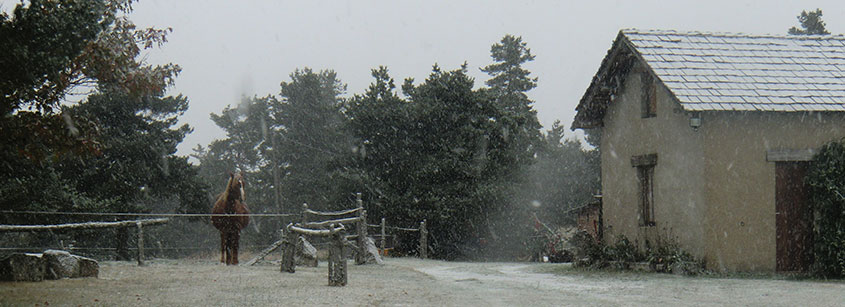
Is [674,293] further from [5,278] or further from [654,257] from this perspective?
[5,278]

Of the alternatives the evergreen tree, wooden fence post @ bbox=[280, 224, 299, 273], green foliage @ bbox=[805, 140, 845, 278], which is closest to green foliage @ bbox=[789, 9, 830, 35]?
the evergreen tree

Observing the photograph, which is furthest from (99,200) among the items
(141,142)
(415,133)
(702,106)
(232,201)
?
(702,106)

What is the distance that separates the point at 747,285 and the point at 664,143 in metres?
5.06

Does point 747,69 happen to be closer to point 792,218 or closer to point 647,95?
point 647,95

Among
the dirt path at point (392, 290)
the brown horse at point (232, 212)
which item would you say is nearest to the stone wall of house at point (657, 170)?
the dirt path at point (392, 290)

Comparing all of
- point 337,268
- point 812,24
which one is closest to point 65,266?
point 337,268

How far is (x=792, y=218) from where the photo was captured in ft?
53.4

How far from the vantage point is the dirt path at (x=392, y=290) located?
32.2 feet

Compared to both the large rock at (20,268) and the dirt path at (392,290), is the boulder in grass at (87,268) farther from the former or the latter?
the large rock at (20,268)

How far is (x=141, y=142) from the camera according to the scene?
109ft

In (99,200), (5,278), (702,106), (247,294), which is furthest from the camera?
(99,200)

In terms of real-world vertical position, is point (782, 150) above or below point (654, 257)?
above

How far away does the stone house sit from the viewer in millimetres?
16047

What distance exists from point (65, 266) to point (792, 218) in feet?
41.2
